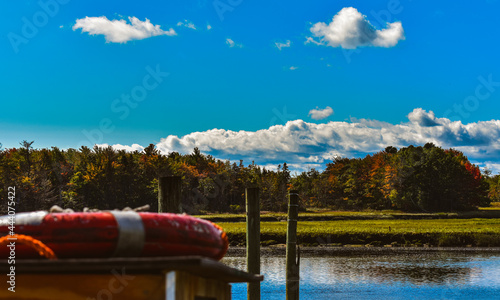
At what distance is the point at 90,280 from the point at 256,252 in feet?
25.3

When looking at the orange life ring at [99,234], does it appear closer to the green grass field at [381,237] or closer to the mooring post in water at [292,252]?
the mooring post in water at [292,252]

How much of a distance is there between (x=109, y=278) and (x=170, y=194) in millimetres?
3954

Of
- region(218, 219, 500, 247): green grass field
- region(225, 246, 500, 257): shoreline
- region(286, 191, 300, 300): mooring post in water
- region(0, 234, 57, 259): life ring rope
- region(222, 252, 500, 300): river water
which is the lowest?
region(225, 246, 500, 257): shoreline

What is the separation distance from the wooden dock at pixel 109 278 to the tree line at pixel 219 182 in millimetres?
61008

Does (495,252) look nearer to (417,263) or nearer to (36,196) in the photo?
(417,263)

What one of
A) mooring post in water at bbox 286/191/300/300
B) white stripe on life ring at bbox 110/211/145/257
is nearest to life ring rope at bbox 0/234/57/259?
white stripe on life ring at bbox 110/211/145/257

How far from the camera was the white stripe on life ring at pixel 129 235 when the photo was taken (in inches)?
120

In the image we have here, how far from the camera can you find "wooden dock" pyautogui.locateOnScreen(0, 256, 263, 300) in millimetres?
2727

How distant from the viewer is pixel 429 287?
23.6 metres

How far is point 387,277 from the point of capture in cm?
2622

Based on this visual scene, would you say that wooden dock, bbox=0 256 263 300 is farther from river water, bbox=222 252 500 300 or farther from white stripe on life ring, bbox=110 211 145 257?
river water, bbox=222 252 500 300

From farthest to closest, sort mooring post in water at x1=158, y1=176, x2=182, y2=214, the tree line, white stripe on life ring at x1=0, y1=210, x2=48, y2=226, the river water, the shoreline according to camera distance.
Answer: the tree line < the shoreline < the river water < mooring post in water at x1=158, y1=176, x2=182, y2=214 < white stripe on life ring at x1=0, y1=210, x2=48, y2=226

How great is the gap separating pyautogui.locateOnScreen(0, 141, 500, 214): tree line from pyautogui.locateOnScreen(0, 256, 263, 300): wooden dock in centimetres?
6101

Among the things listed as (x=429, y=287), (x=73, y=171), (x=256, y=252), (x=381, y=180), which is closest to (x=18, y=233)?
(x=256, y=252)
